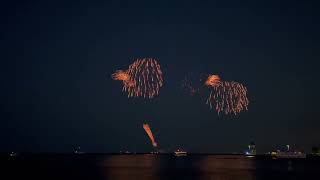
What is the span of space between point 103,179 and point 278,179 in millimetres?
29558

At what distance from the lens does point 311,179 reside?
273ft

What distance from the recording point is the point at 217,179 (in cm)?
7944

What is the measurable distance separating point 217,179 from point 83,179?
70.4 ft

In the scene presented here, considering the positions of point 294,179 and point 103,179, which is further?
point 294,179

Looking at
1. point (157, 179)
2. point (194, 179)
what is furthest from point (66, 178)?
point (194, 179)

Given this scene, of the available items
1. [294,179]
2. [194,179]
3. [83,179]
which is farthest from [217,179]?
[83,179]

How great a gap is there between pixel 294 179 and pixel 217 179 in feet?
49.0

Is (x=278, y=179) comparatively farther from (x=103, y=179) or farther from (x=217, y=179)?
(x=103, y=179)

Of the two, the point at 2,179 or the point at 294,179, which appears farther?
the point at 294,179

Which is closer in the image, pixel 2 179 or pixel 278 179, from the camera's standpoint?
pixel 2 179

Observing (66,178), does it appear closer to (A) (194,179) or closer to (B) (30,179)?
(B) (30,179)

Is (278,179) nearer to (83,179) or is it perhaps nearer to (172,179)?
(172,179)

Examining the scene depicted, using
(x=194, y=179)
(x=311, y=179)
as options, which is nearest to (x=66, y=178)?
(x=194, y=179)

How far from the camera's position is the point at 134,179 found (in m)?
79.8
